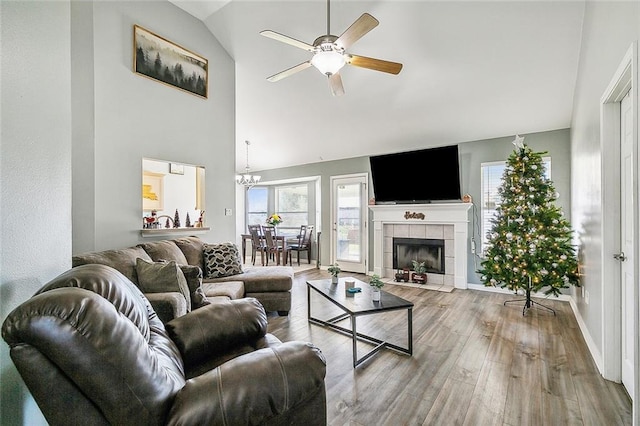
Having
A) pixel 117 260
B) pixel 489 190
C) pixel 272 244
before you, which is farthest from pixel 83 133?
pixel 489 190

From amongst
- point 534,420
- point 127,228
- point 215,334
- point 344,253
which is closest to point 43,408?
point 215,334

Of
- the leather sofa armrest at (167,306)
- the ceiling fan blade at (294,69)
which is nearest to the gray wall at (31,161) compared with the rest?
the leather sofa armrest at (167,306)

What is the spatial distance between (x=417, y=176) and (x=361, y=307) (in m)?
3.34

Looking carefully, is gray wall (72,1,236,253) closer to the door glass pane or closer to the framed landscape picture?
the framed landscape picture

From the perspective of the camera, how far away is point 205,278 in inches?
143

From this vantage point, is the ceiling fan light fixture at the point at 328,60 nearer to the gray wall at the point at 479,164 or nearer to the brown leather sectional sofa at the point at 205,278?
the brown leather sectional sofa at the point at 205,278

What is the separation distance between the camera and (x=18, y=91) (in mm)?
1146

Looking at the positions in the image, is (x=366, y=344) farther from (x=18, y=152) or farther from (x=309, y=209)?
(x=309, y=209)

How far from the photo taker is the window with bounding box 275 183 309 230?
328 inches

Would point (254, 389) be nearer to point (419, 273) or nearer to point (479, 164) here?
point (419, 273)

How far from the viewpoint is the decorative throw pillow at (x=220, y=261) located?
12.0 feet

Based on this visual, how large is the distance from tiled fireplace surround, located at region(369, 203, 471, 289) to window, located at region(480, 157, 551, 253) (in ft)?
0.86

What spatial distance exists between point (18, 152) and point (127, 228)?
2470mm

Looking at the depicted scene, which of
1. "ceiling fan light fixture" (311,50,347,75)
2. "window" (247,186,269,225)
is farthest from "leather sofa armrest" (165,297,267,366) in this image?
"window" (247,186,269,225)
